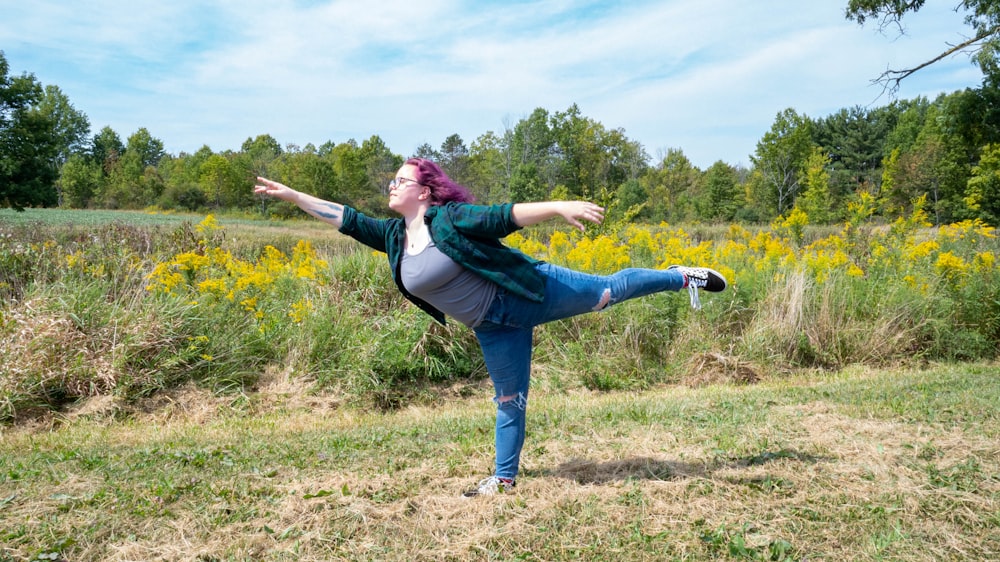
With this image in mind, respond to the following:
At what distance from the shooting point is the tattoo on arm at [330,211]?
12.4 ft

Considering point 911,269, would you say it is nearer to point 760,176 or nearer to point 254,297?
point 254,297

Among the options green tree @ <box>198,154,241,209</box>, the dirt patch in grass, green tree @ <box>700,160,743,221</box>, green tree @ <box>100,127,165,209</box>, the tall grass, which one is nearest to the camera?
the tall grass

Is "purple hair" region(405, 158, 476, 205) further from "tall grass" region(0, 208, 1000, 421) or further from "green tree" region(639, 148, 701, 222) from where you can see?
"green tree" region(639, 148, 701, 222)

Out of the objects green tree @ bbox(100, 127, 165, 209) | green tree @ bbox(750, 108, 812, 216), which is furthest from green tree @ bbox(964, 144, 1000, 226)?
green tree @ bbox(100, 127, 165, 209)

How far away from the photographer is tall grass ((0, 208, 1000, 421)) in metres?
6.34

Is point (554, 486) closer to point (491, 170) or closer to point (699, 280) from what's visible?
point (699, 280)

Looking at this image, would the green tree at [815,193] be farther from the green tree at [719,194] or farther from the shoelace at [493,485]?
the shoelace at [493,485]

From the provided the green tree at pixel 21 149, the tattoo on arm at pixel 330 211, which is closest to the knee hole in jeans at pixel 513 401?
the tattoo on arm at pixel 330 211

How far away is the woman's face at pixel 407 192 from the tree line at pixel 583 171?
2726cm

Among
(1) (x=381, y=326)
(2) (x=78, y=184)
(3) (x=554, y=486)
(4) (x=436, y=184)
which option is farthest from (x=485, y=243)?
(2) (x=78, y=184)

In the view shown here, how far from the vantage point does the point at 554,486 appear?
3.79 m

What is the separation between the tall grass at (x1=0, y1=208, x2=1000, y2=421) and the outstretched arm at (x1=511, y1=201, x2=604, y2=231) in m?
4.00

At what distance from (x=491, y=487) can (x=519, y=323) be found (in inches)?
36.9

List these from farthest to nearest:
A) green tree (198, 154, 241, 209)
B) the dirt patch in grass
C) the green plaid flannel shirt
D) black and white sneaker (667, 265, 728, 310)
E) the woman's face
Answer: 1. green tree (198, 154, 241, 209)
2. the dirt patch in grass
3. black and white sneaker (667, 265, 728, 310)
4. the woman's face
5. the green plaid flannel shirt
